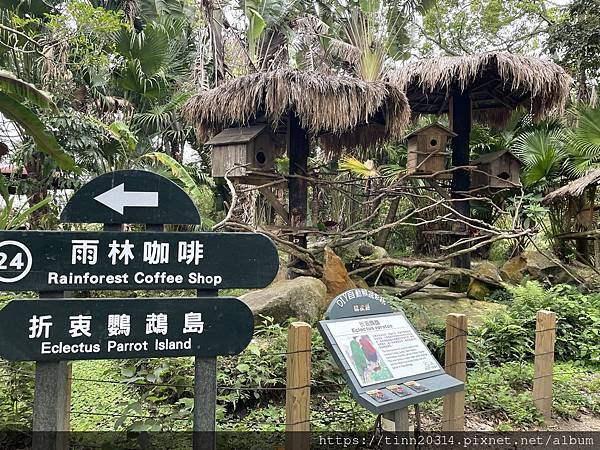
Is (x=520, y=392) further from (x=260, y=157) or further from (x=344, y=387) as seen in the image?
(x=260, y=157)

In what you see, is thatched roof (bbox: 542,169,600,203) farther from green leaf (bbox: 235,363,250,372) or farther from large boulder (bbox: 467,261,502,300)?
green leaf (bbox: 235,363,250,372)

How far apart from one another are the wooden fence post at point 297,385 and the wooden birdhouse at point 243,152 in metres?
3.64

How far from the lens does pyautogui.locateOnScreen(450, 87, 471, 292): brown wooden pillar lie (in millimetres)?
7512

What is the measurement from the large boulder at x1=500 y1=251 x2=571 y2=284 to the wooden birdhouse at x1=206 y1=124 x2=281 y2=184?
3.92m

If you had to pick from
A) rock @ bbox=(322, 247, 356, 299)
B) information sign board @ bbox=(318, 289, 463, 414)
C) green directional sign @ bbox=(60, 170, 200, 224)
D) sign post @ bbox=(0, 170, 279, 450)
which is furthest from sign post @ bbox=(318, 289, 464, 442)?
rock @ bbox=(322, 247, 356, 299)

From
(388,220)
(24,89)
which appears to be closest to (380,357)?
(24,89)

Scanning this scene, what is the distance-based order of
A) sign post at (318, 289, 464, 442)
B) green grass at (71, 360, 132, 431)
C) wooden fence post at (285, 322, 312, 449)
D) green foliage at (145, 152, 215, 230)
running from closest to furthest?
sign post at (318, 289, 464, 442), wooden fence post at (285, 322, 312, 449), green grass at (71, 360, 132, 431), green foliage at (145, 152, 215, 230)

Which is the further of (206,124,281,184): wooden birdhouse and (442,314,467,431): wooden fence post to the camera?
(206,124,281,184): wooden birdhouse

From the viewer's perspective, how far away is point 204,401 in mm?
2404

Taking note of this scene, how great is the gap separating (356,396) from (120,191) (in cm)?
143

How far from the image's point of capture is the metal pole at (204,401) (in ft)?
7.80

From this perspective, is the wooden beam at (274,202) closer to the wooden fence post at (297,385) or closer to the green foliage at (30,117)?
the green foliage at (30,117)

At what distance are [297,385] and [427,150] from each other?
192 inches

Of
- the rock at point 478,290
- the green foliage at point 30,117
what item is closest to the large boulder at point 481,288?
the rock at point 478,290
